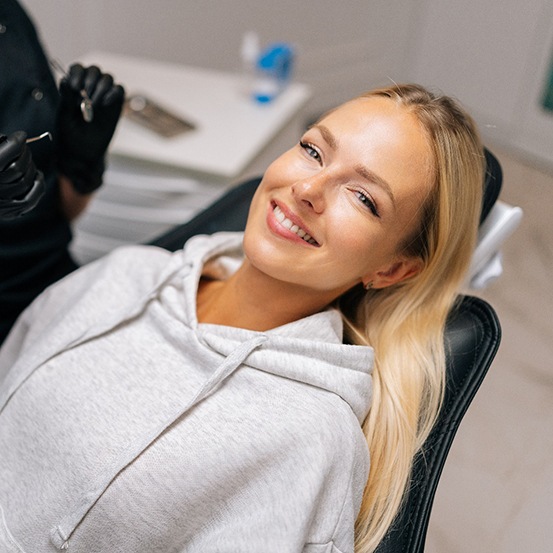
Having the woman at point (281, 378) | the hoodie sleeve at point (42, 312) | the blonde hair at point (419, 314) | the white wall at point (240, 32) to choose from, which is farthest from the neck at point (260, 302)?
the white wall at point (240, 32)

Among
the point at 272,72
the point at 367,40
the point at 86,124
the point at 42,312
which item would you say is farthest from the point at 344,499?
the point at 367,40

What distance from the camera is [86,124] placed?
116cm

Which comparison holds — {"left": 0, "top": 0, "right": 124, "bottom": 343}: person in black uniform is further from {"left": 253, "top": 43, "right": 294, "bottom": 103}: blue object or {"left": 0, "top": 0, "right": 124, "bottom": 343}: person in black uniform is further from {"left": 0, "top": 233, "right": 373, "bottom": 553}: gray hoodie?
{"left": 253, "top": 43, "right": 294, "bottom": 103}: blue object

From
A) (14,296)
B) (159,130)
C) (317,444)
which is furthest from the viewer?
(159,130)

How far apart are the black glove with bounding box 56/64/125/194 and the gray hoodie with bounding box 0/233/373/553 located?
1.10 ft

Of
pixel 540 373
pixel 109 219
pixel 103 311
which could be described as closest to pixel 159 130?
pixel 109 219

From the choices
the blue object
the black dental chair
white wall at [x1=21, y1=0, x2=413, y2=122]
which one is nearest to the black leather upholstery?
the black dental chair

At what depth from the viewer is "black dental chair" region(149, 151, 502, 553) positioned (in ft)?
2.77

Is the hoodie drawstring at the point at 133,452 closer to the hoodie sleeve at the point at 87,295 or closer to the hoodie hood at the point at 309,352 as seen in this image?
the hoodie hood at the point at 309,352

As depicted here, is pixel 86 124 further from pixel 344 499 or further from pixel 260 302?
pixel 344 499

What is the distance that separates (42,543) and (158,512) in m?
0.17

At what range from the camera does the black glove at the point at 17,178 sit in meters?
0.88

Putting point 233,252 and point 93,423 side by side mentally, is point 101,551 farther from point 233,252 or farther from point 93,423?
point 233,252

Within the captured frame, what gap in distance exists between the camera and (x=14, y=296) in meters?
1.22
